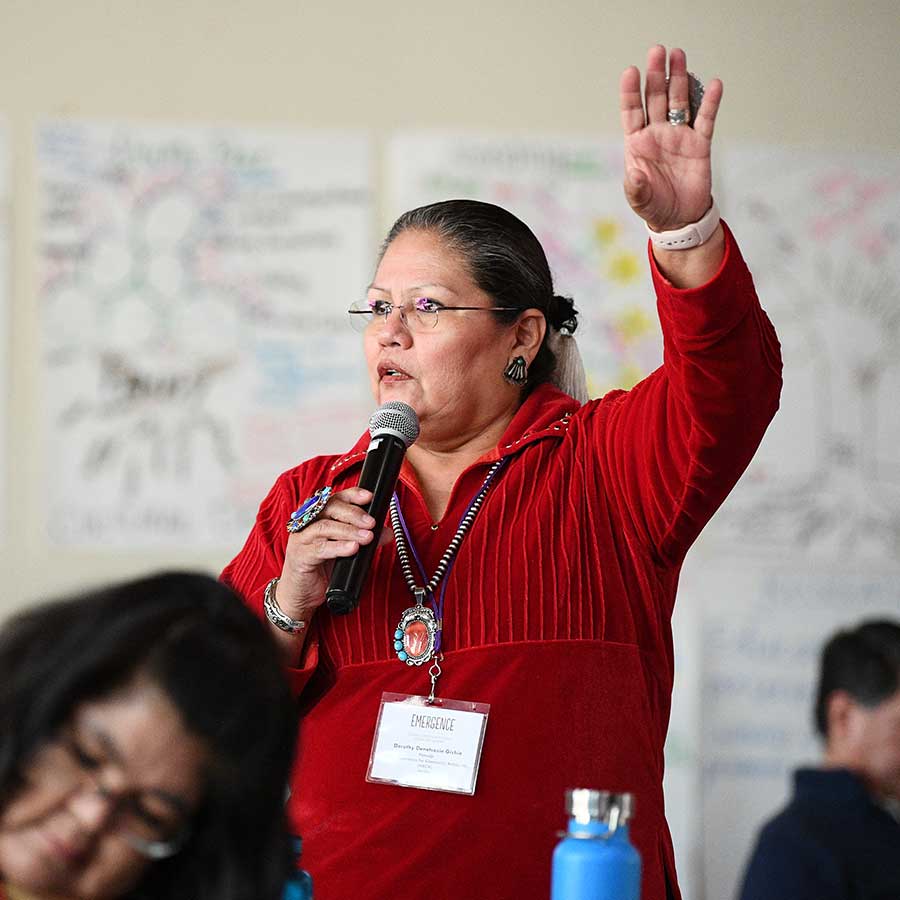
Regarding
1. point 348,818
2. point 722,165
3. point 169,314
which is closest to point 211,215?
point 169,314

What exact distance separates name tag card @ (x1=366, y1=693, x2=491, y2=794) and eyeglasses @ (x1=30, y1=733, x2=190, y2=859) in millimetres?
780

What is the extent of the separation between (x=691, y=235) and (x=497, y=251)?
494 millimetres

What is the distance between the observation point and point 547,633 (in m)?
1.90

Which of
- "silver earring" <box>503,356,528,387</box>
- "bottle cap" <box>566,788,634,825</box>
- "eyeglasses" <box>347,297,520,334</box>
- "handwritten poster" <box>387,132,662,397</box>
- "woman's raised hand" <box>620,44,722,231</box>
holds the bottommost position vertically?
"bottle cap" <box>566,788,634,825</box>

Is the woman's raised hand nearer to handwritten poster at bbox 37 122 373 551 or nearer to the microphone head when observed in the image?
the microphone head

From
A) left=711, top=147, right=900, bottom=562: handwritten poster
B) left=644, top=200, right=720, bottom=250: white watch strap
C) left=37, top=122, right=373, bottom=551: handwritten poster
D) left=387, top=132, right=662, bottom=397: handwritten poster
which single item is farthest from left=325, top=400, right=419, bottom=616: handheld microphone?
left=711, top=147, right=900, bottom=562: handwritten poster

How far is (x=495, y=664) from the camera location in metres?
1.89

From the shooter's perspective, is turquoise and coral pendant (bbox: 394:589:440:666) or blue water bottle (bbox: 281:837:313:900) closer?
blue water bottle (bbox: 281:837:313:900)

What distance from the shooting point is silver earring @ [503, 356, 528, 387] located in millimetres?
2174

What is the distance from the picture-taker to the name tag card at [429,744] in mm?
1847

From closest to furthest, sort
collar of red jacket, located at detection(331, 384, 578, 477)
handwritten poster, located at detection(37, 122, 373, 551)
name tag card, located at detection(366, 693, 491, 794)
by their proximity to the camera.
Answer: name tag card, located at detection(366, 693, 491, 794)
collar of red jacket, located at detection(331, 384, 578, 477)
handwritten poster, located at detection(37, 122, 373, 551)

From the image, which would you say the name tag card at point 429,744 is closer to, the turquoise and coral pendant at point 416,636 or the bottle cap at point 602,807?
the turquoise and coral pendant at point 416,636

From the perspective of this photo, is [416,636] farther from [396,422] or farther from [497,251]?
[497,251]

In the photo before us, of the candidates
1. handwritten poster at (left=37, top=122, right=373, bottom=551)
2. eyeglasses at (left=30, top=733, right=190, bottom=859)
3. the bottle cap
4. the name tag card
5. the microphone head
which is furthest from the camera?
handwritten poster at (left=37, top=122, right=373, bottom=551)
